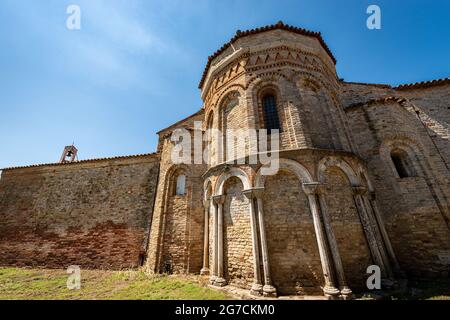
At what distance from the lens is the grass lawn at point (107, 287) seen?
6113mm

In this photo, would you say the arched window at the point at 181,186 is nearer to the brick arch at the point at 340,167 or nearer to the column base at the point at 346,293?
the brick arch at the point at 340,167

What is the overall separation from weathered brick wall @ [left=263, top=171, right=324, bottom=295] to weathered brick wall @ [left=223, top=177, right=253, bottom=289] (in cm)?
67

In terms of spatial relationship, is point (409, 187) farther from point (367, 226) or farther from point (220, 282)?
point (220, 282)

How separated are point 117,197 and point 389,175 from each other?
14.5m

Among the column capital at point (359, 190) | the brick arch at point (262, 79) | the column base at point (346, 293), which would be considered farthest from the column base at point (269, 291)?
the brick arch at point (262, 79)

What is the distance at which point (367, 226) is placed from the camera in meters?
6.32

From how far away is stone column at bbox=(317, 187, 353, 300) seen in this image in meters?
5.12

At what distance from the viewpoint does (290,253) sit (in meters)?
5.81

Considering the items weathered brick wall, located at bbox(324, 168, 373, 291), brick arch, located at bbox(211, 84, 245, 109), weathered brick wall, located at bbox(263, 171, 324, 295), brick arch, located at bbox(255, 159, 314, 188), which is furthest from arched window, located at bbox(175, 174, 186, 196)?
weathered brick wall, located at bbox(324, 168, 373, 291)

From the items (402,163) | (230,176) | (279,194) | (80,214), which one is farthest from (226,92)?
(80,214)

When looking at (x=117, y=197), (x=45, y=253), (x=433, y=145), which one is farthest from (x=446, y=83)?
(x=45, y=253)

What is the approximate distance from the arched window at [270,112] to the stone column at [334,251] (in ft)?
9.72

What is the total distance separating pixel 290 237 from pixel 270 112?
4763mm

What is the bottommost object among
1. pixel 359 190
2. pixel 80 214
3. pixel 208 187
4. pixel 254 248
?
pixel 254 248
